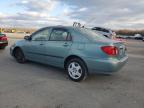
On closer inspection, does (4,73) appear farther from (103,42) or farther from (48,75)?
(103,42)

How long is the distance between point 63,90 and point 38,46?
2.51 meters

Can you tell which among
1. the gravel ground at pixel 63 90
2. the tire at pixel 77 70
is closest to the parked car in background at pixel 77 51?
the tire at pixel 77 70

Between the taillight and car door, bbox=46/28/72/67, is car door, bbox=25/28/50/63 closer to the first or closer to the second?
car door, bbox=46/28/72/67

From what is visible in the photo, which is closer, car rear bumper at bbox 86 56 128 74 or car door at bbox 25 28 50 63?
car rear bumper at bbox 86 56 128 74

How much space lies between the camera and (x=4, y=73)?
6254mm

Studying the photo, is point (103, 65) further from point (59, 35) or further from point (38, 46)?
point (38, 46)

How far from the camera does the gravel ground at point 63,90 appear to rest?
412 cm

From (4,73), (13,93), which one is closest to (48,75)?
(4,73)

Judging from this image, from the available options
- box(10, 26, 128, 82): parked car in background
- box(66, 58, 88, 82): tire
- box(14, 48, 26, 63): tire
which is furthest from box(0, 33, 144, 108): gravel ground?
box(14, 48, 26, 63): tire

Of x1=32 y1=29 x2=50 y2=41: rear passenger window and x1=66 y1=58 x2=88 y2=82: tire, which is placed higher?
x1=32 y1=29 x2=50 y2=41: rear passenger window

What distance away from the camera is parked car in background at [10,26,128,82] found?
5.34 m

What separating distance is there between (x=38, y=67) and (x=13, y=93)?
2767mm

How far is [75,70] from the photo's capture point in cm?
573

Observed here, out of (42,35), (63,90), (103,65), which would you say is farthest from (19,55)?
(103,65)
